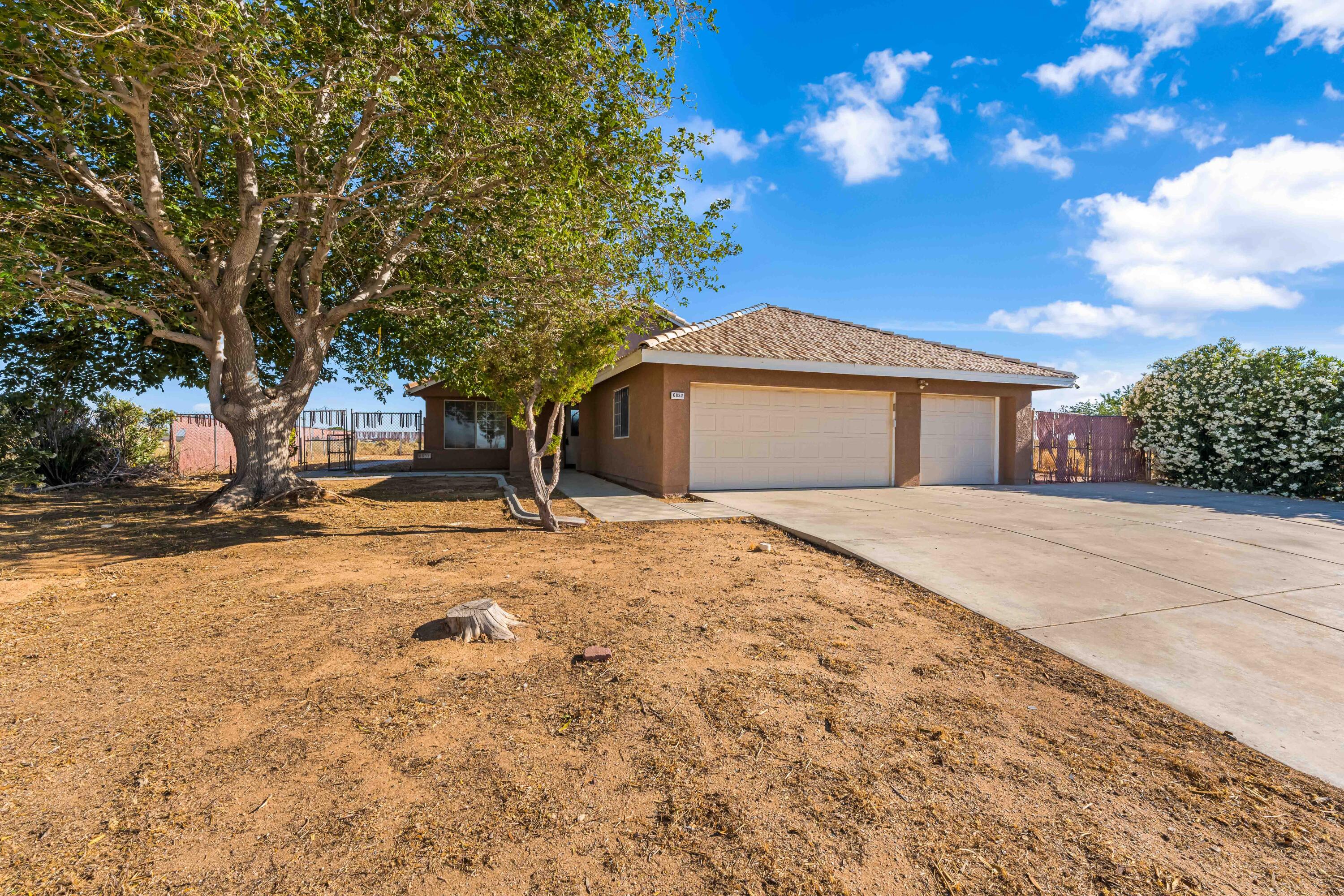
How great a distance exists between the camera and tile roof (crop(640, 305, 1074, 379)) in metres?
11.0

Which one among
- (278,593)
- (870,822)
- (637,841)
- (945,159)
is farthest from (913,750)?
(945,159)

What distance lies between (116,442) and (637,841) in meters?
16.8

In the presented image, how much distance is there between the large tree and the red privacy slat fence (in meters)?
11.9

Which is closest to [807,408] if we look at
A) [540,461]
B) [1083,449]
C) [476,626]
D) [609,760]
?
[540,461]

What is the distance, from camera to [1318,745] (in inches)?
98.1

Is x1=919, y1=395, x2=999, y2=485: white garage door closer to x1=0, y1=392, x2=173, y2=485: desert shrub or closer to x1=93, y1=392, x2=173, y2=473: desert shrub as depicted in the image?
x1=0, y1=392, x2=173, y2=485: desert shrub

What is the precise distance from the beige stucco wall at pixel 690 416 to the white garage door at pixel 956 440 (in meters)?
0.23

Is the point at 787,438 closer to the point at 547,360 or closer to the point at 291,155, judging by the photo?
the point at 547,360

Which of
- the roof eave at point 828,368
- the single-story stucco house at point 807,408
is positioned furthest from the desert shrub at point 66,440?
the single-story stucco house at point 807,408

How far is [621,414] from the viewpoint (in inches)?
550

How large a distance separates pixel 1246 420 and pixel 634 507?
14005 millimetres

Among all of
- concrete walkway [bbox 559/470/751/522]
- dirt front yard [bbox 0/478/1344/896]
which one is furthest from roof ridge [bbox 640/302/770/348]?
dirt front yard [bbox 0/478/1344/896]

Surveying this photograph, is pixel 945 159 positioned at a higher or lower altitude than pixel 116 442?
higher

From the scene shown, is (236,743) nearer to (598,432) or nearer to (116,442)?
(598,432)
